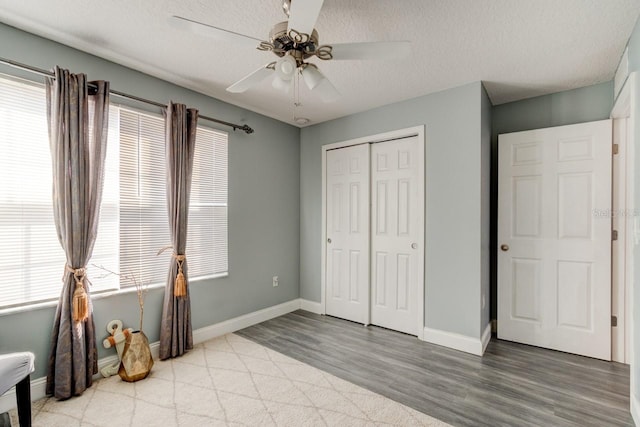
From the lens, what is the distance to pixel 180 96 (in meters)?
2.97

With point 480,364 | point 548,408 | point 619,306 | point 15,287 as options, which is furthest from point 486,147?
point 15,287

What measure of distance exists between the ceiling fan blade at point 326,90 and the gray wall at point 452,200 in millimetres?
1510

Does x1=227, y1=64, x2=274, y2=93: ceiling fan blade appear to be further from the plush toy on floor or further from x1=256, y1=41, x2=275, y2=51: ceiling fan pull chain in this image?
the plush toy on floor

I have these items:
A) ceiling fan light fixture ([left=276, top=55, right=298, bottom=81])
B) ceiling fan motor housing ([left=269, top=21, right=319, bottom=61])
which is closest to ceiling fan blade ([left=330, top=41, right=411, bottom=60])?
ceiling fan motor housing ([left=269, top=21, right=319, bottom=61])

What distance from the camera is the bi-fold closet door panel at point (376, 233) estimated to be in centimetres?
334

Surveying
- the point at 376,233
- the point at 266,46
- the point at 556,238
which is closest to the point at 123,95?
the point at 266,46

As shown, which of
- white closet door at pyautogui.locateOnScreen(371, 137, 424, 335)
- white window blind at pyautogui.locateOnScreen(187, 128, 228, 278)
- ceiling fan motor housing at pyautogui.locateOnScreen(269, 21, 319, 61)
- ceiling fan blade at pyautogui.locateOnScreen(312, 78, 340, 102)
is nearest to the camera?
ceiling fan motor housing at pyautogui.locateOnScreen(269, 21, 319, 61)

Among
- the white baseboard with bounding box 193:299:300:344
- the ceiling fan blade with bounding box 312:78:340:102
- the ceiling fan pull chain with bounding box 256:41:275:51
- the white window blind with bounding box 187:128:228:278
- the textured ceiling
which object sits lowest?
the white baseboard with bounding box 193:299:300:344

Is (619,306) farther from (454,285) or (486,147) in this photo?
(486,147)

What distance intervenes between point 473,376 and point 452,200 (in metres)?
1.54

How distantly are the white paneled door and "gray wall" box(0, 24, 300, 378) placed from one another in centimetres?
251

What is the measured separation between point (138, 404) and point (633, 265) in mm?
3450

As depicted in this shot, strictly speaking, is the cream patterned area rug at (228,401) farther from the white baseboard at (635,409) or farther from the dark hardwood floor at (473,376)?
the white baseboard at (635,409)

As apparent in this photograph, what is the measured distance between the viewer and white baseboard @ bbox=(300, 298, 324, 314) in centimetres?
409
